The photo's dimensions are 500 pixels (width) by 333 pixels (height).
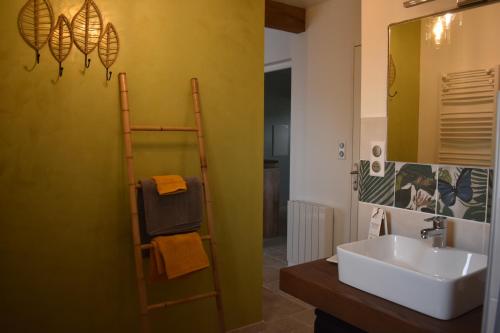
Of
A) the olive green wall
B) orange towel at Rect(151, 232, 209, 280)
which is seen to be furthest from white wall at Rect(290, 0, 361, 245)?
orange towel at Rect(151, 232, 209, 280)

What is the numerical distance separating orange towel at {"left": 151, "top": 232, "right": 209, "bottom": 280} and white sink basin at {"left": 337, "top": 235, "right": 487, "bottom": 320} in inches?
32.1

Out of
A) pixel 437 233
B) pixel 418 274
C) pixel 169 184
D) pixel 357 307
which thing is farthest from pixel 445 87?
pixel 169 184

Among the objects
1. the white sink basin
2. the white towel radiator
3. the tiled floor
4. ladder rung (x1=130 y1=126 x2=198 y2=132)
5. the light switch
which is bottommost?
the tiled floor

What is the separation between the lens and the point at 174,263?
1.88m

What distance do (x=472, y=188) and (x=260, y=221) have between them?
52.8 inches

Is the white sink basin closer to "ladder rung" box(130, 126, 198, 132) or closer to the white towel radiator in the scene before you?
"ladder rung" box(130, 126, 198, 132)

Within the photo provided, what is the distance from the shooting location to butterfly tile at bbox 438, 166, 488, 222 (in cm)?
135

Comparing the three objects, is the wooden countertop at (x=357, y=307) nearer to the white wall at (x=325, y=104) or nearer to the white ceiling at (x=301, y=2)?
the white wall at (x=325, y=104)

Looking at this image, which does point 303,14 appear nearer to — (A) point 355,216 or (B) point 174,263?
(A) point 355,216

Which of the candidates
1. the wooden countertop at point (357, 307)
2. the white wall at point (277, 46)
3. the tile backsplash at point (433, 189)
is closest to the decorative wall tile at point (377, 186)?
the tile backsplash at point (433, 189)

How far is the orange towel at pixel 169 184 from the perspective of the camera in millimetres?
1894

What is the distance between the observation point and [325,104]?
3.28m

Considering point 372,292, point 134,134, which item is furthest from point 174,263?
point 372,292

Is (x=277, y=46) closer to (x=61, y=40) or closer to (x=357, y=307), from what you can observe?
(x=61, y=40)
